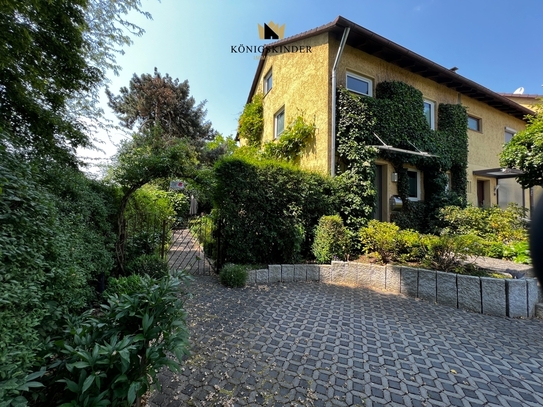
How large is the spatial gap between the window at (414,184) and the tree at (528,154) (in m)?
2.63

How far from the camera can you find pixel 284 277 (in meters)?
5.67

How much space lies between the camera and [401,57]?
29.0 feet

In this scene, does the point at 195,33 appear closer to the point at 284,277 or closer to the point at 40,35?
the point at 40,35

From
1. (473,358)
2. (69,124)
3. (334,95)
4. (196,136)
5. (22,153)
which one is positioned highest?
(196,136)

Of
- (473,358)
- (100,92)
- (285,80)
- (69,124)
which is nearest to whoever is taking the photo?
(473,358)

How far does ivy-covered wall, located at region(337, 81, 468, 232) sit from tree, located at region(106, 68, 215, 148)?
1442 cm

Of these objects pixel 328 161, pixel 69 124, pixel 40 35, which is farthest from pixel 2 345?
pixel 328 161

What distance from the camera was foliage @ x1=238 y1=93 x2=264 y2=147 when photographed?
1312 centimetres

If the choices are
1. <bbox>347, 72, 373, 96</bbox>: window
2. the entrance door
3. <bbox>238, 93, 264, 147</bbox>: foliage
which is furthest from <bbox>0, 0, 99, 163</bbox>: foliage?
<bbox>238, 93, 264, 147</bbox>: foliage

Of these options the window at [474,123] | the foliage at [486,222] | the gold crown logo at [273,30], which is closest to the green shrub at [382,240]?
the foliage at [486,222]

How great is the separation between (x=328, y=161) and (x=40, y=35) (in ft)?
23.1

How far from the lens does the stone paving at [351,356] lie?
7.52 feet

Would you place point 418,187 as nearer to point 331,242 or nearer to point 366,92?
point 366,92

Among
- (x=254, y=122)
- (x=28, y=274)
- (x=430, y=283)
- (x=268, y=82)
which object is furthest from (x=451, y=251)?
(x=268, y=82)
